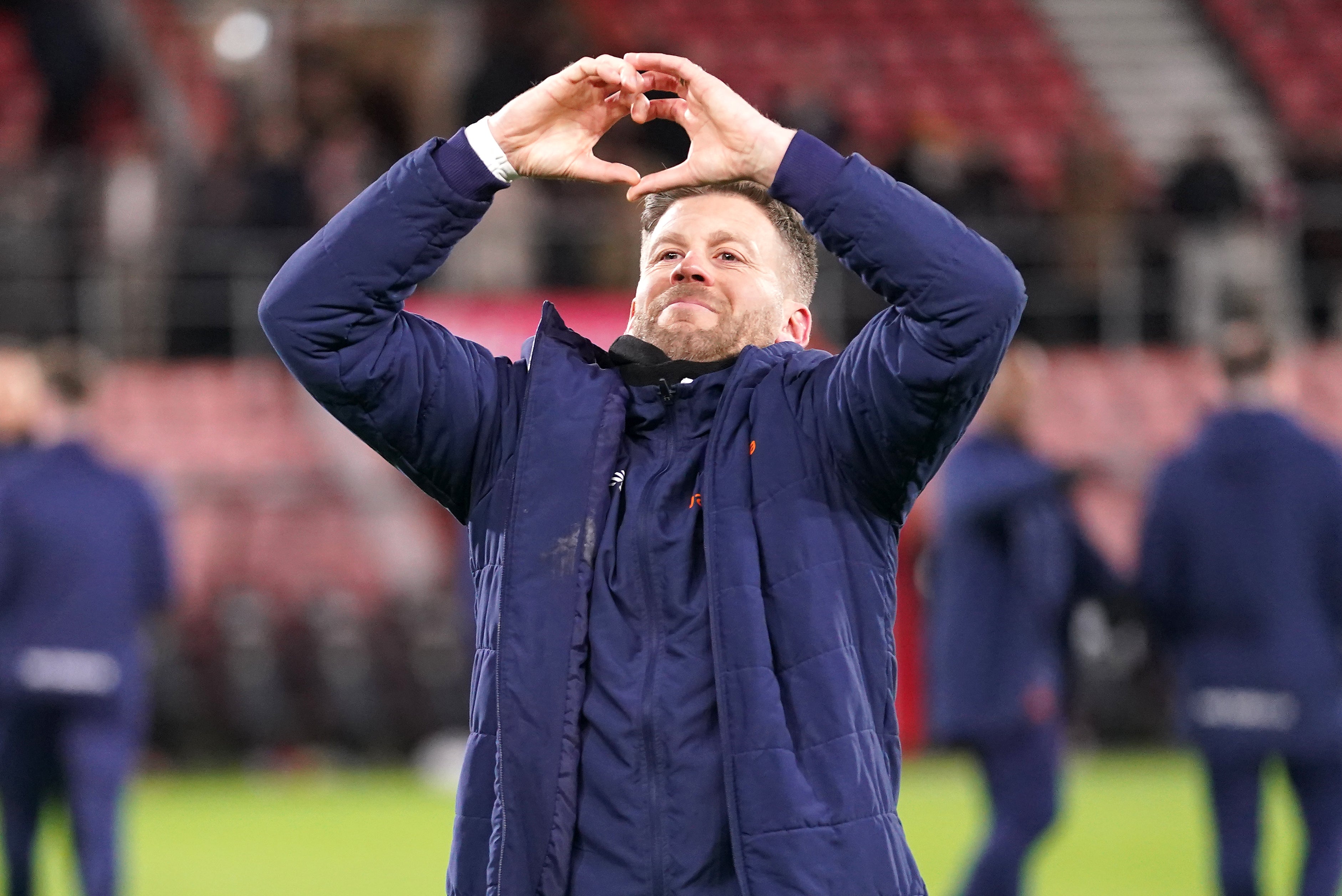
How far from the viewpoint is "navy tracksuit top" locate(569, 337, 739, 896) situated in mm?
2592

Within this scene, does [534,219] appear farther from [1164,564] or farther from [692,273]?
[692,273]

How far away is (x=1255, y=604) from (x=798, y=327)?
9.58 ft

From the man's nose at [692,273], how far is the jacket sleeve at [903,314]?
0.25 m

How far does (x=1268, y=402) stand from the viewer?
5676mm

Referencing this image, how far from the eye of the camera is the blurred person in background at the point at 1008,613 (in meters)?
5.98

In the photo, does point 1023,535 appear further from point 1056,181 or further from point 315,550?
point 1056,181

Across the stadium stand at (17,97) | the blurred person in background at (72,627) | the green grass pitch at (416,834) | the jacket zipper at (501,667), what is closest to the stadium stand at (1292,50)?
the green grass pitch at (416,834)

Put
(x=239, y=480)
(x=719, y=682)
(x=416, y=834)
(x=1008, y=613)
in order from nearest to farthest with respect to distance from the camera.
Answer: (x=719, y=682), (x=1008, y=613), (x=416, y=834), (x=239, y=480)

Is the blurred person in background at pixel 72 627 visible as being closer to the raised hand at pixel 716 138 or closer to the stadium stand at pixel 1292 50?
the raised hand at pixel 716 138

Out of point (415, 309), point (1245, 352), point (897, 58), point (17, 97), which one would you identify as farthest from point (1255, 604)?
point (17, 97)

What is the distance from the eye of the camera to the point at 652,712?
103 inches

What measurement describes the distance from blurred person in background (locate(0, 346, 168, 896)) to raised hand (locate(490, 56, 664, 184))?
4155 millimetres

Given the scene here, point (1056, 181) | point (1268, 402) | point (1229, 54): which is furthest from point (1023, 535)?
point (1229, 54)

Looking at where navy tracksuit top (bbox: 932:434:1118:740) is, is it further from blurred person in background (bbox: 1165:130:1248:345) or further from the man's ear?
blurred person in background (bbox: 1165:130:1248:345)
